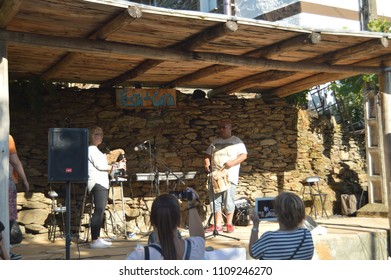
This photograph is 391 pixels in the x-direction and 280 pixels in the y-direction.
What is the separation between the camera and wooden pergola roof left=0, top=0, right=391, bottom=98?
479cm

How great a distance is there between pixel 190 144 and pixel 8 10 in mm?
4511

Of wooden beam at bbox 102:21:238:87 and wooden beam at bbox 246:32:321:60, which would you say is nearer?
wooden beam at bbox 102:21:238:87

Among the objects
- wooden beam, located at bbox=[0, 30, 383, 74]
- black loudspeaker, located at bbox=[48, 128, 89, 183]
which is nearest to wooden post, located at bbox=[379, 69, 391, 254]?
wooden beam, located at bbox=[0, 30, 383, 74]

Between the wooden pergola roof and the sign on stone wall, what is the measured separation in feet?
0.46

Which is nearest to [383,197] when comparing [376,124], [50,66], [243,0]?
[376,124]

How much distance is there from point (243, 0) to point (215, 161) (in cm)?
673

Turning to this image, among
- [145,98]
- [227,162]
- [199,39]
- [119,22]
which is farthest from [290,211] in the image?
[145,98]

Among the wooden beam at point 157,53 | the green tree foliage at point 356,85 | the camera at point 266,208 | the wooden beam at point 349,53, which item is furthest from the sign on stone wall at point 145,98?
the camera at point 266,208

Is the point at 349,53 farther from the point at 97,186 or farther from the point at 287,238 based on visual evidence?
the point at 287,238

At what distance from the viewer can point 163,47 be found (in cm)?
588

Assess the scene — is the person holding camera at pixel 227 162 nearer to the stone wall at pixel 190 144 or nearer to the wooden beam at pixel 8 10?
the stone wall at pixel 190 144

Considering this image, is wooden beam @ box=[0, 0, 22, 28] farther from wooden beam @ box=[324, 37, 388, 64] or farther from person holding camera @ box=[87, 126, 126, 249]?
wooden beam @ box=[324, 37, 388, 64]
